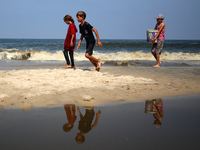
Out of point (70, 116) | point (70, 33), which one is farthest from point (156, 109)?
point (70, 33)

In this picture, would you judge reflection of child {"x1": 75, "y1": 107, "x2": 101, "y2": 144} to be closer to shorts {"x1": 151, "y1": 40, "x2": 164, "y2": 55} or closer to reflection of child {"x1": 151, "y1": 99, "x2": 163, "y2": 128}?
reflection of child {"x1": 151, "y1": 99, "x2": 163, "y2": 128}

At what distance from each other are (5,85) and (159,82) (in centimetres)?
305

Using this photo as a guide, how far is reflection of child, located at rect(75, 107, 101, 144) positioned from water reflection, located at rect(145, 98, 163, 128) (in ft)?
2.12

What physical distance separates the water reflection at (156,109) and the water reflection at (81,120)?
25.4 inches

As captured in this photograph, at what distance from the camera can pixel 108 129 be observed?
2.28 metres

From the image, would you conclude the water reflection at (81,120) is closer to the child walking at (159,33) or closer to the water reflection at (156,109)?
the water reflection at (156,109)

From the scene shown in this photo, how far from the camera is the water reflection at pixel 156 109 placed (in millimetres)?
2531

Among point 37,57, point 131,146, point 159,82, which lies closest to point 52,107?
point 131,146

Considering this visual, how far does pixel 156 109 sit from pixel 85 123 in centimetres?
104

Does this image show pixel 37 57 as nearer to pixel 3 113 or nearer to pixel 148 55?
pixel 148 55

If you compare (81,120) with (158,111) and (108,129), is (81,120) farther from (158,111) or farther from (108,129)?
(158,111)

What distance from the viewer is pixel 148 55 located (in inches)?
628

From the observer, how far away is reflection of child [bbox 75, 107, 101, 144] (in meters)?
2.07

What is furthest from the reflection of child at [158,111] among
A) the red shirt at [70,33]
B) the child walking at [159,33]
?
the child walking at [159,33]
